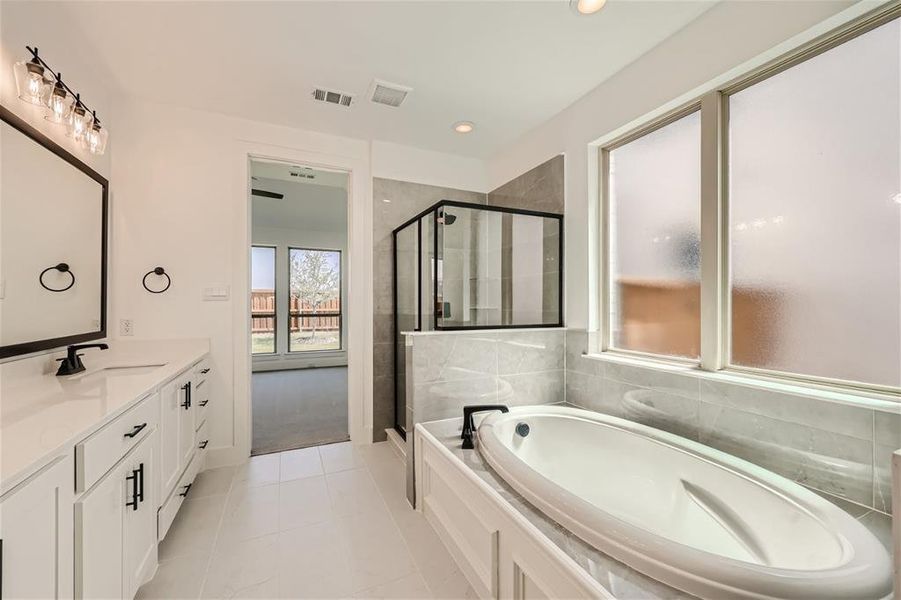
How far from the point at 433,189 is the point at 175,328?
2375 mm

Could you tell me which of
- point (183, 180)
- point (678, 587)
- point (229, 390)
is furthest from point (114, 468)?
point (183, 180)

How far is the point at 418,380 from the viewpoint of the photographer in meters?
2.18

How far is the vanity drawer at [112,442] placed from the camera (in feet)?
3.36

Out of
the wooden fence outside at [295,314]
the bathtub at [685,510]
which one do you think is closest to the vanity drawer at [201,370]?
the bathtub at [685,510]

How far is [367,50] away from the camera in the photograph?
6.54 feet

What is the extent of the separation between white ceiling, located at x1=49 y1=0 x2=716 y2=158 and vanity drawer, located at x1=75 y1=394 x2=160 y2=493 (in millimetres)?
1868

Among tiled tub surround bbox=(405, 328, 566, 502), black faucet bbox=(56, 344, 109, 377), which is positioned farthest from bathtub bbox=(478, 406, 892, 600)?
black faucet bbox=(56, 344, 109, 377)

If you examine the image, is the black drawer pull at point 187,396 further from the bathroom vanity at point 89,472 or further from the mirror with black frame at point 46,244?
the mirror with black frame at point 46,244

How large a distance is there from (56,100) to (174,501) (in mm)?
1990

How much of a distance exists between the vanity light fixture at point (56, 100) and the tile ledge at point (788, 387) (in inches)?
126

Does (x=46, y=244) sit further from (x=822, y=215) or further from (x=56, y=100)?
(x=822, y=215)

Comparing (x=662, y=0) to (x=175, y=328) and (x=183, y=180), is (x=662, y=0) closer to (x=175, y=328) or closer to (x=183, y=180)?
(x=183, y=180)

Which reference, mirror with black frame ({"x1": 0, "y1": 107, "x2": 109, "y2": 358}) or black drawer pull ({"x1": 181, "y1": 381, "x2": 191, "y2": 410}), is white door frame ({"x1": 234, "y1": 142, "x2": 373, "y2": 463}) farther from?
mirror with black frame ({"x1": 0, "y1": 107, "x2": 109, "y2": 358})

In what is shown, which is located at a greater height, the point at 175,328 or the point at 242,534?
the point at 175,328
